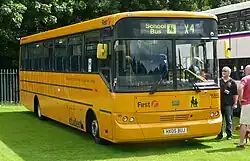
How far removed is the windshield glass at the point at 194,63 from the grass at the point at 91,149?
1508mm

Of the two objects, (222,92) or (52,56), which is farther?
(52,56)

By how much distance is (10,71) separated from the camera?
26859mm

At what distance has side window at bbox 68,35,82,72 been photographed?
13.1 meters

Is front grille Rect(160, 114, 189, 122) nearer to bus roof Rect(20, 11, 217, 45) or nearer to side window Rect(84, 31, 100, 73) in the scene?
side window Rect(84, 31, 100, 73)

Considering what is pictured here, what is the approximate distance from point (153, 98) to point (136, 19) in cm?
175

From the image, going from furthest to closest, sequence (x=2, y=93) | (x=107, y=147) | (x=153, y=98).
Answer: (x=2, y=93), (x=107, y=147), (x=153, y=98)

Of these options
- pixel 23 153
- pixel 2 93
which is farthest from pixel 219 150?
pixel 2 93

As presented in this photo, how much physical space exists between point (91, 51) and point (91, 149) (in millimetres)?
2438

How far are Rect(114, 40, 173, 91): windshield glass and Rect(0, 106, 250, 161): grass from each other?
149 cm

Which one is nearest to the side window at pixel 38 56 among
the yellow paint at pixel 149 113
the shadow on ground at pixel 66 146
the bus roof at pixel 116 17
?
the shadow on ground at pixel 66 146

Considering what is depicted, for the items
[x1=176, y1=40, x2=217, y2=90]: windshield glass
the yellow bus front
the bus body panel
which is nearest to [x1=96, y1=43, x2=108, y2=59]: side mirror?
the yellow bus front

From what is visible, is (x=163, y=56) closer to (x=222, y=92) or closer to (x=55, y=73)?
(x=222, y=92)

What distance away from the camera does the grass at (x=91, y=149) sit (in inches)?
410

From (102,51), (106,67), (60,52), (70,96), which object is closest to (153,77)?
(106,67)
